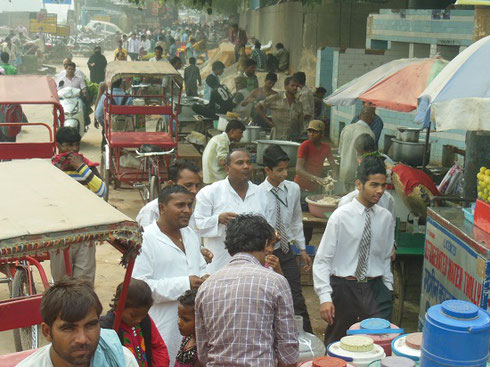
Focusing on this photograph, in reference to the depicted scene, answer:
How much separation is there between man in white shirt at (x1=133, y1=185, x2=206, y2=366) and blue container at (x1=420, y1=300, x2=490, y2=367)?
1.58 m

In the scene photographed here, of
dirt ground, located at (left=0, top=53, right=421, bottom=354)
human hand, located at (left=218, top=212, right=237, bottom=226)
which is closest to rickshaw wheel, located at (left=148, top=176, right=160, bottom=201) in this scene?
dirt ground, located at (left=0, top=53, right=421, bottom=354)

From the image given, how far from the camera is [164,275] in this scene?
5023 millimetres

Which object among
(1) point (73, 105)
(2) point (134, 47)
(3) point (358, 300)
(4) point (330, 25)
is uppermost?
(4) point (330, 25)

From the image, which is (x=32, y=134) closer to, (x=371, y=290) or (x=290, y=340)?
(x=371, y=290)

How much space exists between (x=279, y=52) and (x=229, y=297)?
74.2ft

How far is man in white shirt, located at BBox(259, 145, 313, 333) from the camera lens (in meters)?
6.50

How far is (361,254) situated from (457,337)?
180 centimetres

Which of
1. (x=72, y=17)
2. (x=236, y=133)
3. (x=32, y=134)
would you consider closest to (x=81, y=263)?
(x=236, y=133)

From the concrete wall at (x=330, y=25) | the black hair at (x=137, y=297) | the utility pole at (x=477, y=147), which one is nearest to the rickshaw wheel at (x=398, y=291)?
the utility pole at (x=477, y=147)

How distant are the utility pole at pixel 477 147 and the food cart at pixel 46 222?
3929mm

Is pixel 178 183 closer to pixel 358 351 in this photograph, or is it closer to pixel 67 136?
pixel 67 136

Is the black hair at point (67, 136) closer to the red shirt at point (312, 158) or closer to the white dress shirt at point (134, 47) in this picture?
the red shirt at point (312, 158)

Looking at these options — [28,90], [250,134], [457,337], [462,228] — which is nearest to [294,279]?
[462,228]

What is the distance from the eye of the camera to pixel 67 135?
6.97 meters
